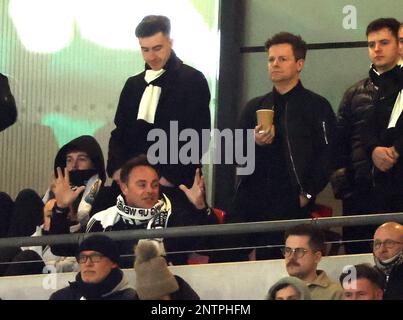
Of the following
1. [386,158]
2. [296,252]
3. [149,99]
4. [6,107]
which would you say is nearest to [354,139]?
[386,158]

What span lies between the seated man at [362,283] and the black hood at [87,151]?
3.87ft

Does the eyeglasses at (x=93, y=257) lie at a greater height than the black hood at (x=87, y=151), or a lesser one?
lesser

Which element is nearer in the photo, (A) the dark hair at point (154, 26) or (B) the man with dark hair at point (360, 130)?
(B) the man with dark hair at point (360, 130)

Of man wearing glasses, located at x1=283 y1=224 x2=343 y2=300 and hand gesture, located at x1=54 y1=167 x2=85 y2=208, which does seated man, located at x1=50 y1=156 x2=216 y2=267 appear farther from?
man wearing glasses, located at x1=283 y1=224 x2=343 y2=300

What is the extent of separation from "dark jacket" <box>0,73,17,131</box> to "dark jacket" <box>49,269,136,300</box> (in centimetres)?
78

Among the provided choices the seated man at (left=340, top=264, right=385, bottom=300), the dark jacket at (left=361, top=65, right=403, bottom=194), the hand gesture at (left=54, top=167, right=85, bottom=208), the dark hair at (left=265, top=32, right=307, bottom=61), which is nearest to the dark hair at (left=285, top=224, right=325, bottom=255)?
the seated man at (left=340, top=264, right=385, bottom=300)

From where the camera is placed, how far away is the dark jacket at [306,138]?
5840mm

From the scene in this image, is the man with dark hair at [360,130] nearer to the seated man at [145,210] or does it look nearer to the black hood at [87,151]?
the seated man at [145,210]

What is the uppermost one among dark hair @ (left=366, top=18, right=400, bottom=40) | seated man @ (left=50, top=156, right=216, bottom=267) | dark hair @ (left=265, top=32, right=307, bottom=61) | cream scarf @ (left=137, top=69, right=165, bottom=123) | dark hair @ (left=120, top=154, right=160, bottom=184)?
dark hair @ (left=366, top=18, right=400, bottom=40)

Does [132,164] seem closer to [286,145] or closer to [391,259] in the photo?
[286,145]

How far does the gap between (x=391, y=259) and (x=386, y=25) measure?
0.97 meters

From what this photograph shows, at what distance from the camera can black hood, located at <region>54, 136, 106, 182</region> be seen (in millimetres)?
6145

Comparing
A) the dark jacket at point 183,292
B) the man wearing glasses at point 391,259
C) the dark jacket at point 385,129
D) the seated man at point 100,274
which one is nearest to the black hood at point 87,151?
the seated man at point 100,274

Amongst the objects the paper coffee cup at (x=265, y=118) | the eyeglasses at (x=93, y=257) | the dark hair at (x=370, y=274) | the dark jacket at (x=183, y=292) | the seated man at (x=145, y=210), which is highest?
the paper coffee cup at (x=265, y=118)
